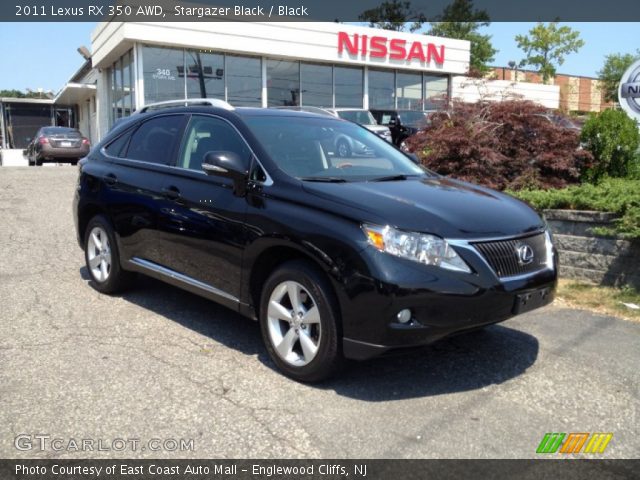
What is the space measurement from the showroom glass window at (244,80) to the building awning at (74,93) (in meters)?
10.8

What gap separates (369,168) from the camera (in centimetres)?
472

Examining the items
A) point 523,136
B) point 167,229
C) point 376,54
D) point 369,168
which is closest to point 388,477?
point 369,168

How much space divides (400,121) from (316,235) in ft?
47.3

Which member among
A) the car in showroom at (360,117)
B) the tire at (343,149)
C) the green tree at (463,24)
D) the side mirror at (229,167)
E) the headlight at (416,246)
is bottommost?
the headlight at (416,246)

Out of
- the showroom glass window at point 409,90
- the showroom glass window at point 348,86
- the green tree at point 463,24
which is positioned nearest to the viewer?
the showroom glass window at point 348,86

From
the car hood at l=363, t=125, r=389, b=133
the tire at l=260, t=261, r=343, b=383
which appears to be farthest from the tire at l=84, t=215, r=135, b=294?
the car hood at l=363, t=125, r=389, b=133

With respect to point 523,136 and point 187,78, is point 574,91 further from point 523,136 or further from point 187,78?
point 523,136

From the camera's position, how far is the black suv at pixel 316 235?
3.47 metres

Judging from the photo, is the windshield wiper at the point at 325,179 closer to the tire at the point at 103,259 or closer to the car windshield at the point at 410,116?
the tire at the point at 103,259

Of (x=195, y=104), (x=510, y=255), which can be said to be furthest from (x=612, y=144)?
(x=195, y=104)

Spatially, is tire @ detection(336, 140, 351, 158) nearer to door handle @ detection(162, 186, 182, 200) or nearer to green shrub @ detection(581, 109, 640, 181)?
door handle @ detection(162, 186, 182, 200)

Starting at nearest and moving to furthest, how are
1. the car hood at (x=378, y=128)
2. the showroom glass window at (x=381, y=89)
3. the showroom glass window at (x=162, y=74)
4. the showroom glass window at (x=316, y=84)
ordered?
the car hood at (x=378, y=128) → the showroom glass window at (x=162, y=74) → the showroom glass window at (x=316, y=84) → the showroom glass window at (x=381, y=89)

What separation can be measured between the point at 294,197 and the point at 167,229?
144 cm

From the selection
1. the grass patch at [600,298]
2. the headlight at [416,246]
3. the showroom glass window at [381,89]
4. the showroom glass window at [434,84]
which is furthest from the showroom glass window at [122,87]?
the headlight at [416,246]
